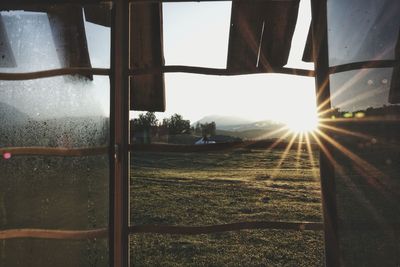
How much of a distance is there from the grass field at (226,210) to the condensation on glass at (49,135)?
3.99 ft

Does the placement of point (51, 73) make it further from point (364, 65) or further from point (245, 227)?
point (364, 65)

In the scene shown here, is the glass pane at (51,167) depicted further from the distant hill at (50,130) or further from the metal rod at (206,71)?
the metal rod at (206,71)

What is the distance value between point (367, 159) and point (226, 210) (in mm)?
8103

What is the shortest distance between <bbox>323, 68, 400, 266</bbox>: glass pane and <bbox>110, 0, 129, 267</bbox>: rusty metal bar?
1111 mm

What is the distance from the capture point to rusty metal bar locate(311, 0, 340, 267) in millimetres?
1756

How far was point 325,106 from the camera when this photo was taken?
1.83 m

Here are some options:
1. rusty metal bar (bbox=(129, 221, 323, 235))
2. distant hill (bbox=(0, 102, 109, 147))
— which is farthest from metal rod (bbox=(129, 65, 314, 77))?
rusty metal bar (bbox=(129, 221, 323, 235))

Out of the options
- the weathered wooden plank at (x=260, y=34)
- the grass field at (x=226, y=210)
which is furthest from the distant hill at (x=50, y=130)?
the grass field at (x=226, y=210)

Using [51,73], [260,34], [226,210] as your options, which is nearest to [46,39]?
[51,73]

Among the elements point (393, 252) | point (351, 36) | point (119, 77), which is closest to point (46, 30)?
point (119, 77)

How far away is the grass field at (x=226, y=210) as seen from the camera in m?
5.74

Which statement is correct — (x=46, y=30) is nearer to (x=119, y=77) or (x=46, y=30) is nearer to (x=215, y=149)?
(x=119, y=77)

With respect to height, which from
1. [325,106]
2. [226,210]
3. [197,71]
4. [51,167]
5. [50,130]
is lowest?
[226,210]

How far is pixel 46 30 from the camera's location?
79.7 inches
